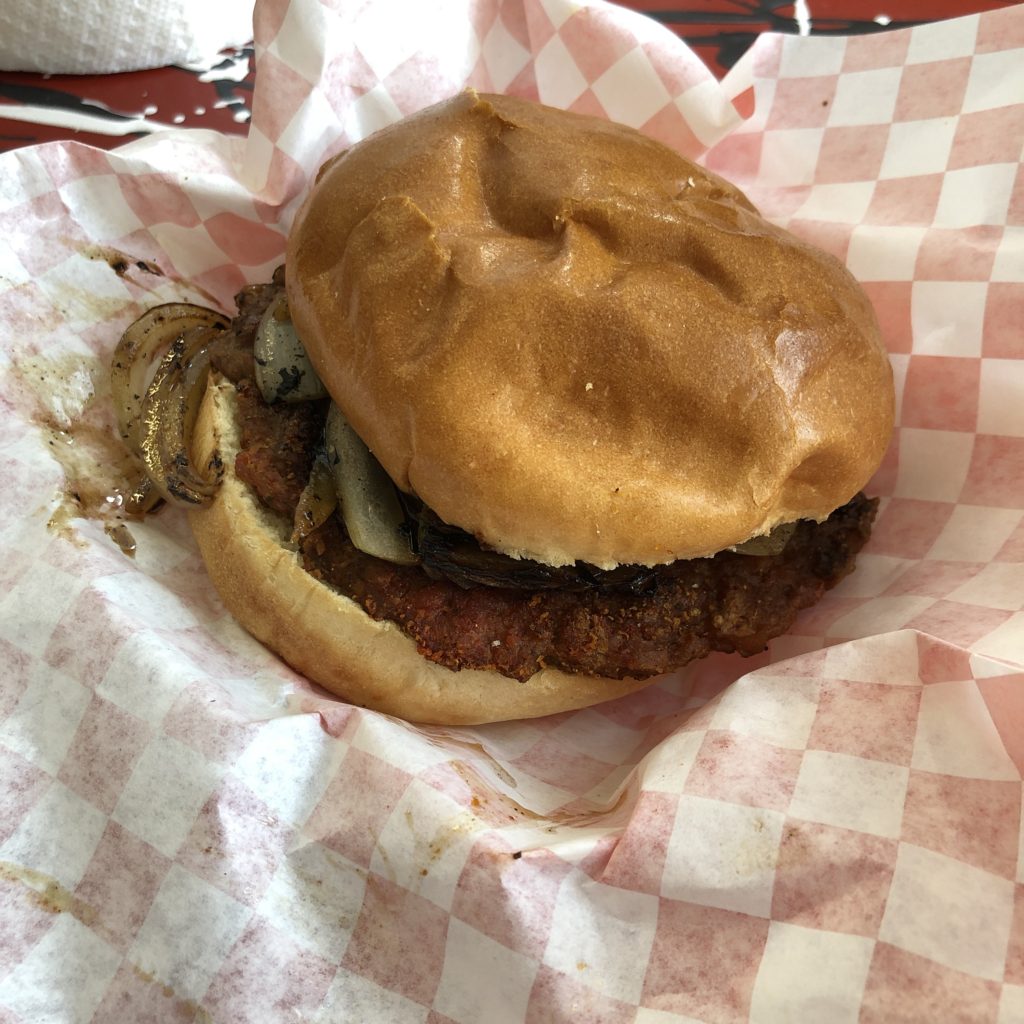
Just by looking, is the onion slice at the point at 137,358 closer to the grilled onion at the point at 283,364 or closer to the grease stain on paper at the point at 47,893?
the grilled onion at the point at 283,364

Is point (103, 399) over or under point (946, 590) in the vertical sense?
over

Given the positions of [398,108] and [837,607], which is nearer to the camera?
[837,607]

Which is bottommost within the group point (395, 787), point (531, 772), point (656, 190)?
point (531, 772)

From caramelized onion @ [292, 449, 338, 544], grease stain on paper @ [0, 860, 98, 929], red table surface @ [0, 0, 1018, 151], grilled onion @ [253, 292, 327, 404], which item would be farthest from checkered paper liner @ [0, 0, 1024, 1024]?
red table surface @ [0, 0, 1018, 151]

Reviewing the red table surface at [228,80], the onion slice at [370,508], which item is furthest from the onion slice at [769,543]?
the red table surface at [228,80]

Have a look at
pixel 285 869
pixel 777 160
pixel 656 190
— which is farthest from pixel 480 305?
pixel 777 160

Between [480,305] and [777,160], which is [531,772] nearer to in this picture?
[480,305]

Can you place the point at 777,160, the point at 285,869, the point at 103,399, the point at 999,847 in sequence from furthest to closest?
the point at 777,160 → the point at 103,399 → the point at 285,869 → the point at 999,847

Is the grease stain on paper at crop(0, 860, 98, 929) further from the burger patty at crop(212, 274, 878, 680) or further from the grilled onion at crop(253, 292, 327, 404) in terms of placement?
the grilled onion at crop(253, 292, 327, 404)
